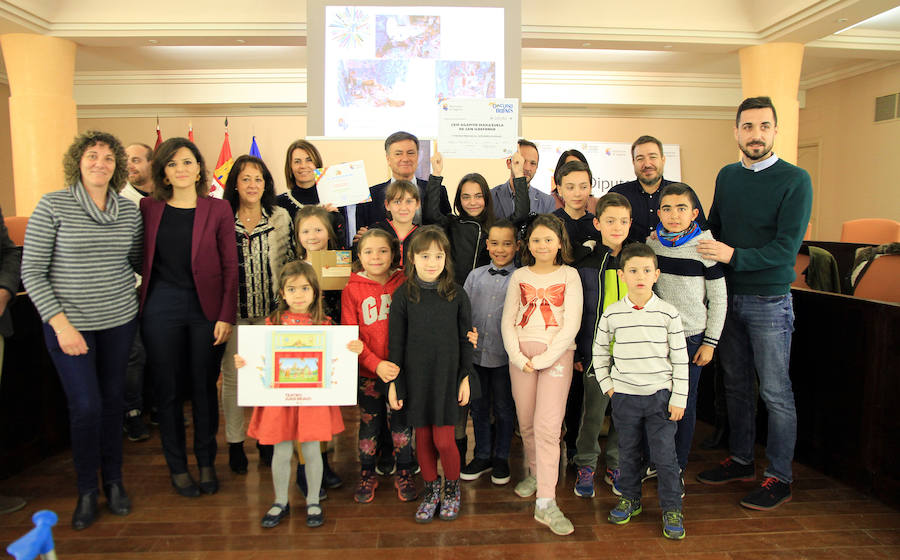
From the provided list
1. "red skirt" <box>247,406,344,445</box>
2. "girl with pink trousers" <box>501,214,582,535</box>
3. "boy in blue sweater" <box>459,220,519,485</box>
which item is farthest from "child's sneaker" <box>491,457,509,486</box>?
"red skirt" <box>247,406,344,445</box>

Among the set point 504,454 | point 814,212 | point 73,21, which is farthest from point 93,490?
point 814,212

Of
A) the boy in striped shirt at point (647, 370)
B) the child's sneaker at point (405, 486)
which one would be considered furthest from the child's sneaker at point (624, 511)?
the child's sneaker at point (405, 486)

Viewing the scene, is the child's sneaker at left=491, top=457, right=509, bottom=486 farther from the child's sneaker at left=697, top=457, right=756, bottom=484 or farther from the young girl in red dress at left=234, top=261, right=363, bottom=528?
the child's sneaker at left=697, top=457, right=756, bottom=484

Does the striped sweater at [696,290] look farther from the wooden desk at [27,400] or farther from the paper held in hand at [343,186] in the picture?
the wooden desk at [27,400]

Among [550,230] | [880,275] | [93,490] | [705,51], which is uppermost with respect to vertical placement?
[705,51]

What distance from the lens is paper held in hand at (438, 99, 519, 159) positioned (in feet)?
11.1

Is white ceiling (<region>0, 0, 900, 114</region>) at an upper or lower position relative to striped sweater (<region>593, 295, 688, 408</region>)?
upper

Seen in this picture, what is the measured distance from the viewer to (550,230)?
249 cm

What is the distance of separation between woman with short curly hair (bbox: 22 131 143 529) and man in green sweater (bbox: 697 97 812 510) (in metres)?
2.64

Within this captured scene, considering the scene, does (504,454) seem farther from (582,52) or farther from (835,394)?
(582,52)

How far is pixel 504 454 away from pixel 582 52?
622cm

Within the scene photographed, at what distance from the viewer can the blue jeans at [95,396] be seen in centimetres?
232

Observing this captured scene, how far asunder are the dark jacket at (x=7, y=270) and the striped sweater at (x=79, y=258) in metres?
0.32

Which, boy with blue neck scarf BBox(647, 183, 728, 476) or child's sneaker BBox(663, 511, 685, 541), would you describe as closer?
child's sneaker BBox(663, 511, 685, 541)
